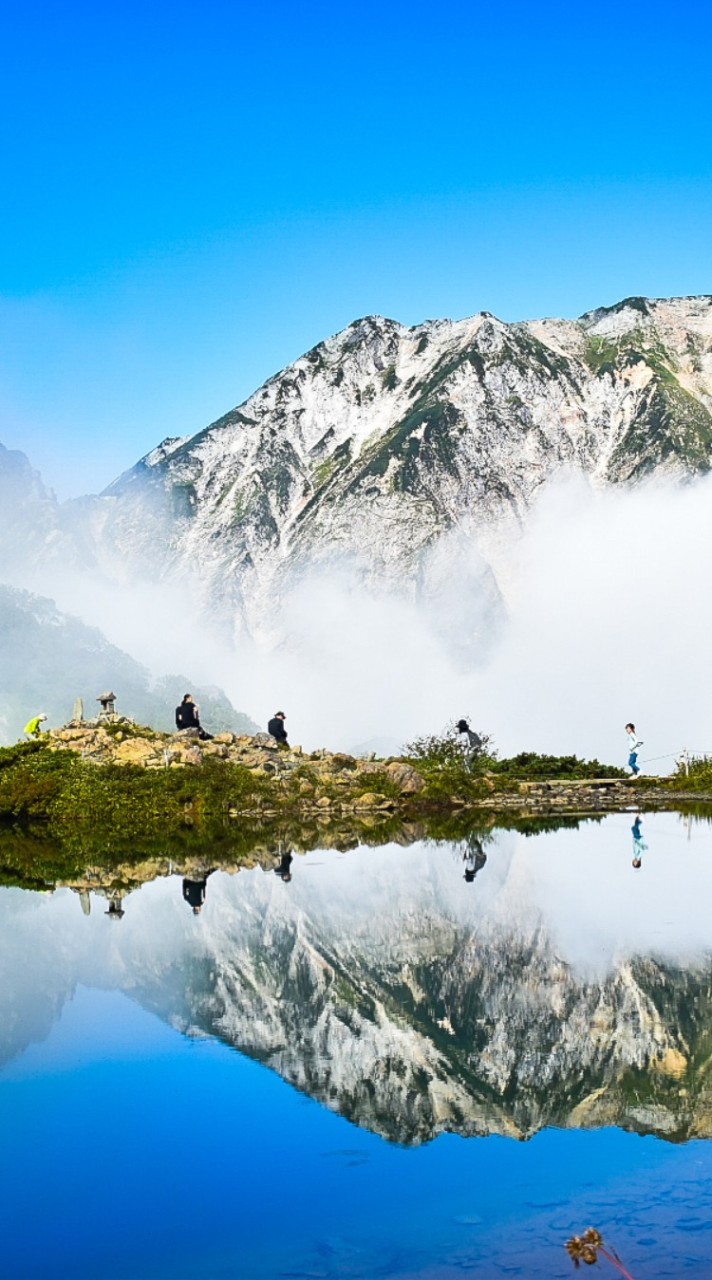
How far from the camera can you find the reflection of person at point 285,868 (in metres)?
25.4

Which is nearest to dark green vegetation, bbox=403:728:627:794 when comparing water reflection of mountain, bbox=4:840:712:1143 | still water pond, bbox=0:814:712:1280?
water reflection of mountain, bbox=4:840:712:1143

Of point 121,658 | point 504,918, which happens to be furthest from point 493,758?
point 121,658

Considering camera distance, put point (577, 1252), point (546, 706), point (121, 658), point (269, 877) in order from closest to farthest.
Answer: point (577, 1252), point (269, 877), point (121, 658), point (546, 706)

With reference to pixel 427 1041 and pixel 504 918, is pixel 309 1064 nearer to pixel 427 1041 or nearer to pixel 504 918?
pixel 427 1041

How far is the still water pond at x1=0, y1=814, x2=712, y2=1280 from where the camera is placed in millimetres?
7926

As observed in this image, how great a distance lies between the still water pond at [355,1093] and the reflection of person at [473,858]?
223 inches

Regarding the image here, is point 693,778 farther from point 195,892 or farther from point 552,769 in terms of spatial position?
point 195,892

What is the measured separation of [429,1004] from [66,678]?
79.0m

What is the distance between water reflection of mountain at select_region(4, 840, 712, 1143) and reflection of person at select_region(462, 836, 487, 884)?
3.45 meters

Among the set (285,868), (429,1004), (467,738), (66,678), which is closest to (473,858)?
(285,868)

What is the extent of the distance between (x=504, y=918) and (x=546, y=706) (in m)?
157

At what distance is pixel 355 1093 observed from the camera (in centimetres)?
1084

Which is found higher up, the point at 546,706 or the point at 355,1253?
the point at 546,706

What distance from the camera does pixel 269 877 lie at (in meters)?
25.2
